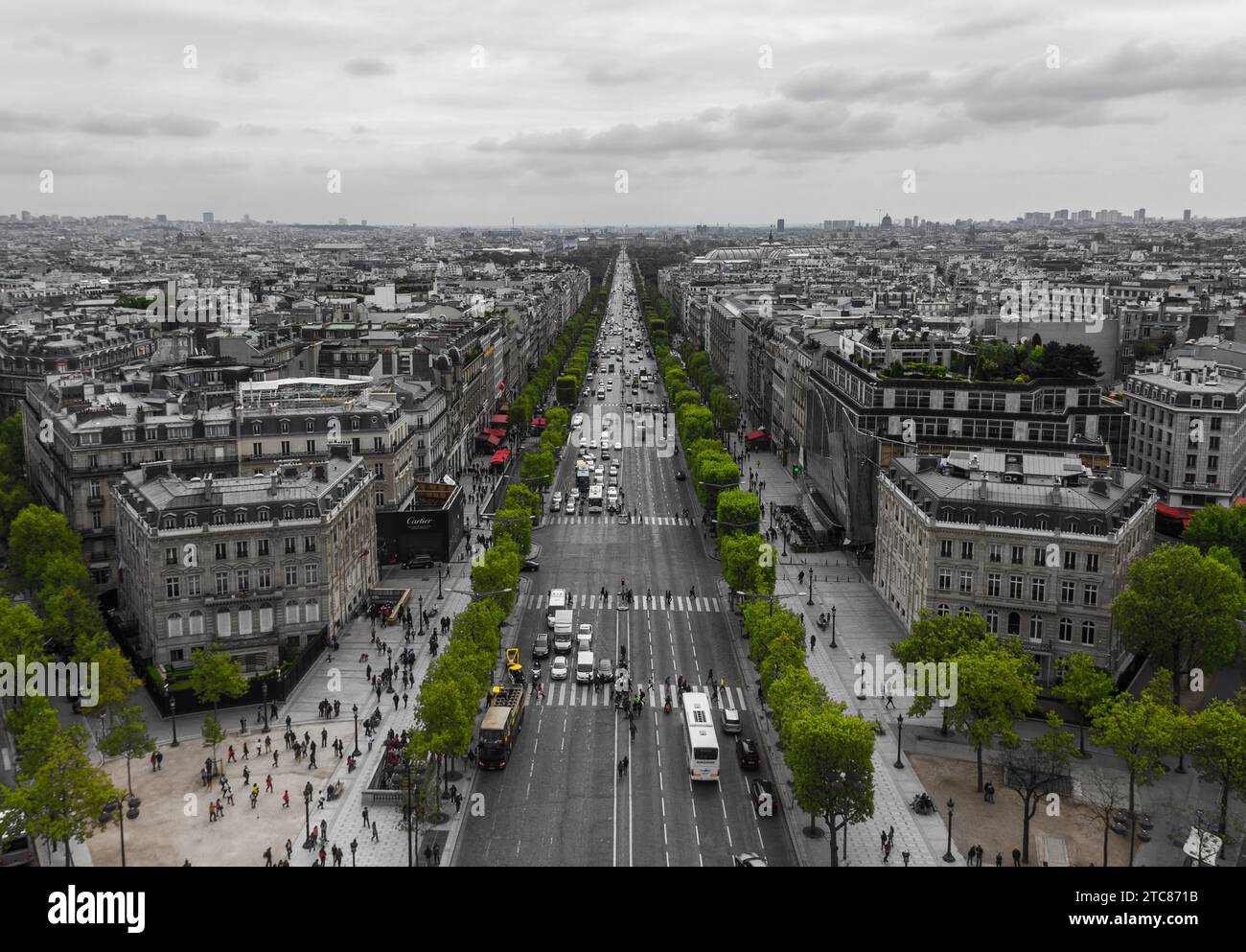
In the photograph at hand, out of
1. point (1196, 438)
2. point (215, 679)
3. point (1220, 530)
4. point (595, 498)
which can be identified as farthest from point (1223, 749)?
point (595, 498)

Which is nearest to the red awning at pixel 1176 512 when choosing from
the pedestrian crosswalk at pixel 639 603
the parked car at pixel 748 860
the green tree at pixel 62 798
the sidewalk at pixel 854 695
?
the sidewalk at pixel 854 695

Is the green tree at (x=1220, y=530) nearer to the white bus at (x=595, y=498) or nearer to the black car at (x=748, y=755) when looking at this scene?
the black car at (x=748, y=755)

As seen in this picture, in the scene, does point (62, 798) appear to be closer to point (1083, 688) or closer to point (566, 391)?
point (1083, 688)

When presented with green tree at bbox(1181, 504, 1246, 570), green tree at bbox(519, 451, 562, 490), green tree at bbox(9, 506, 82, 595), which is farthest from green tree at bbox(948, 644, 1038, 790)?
green tree at bbox(519, 451, 562, 490)

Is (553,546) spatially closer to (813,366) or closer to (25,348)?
(813,366)
